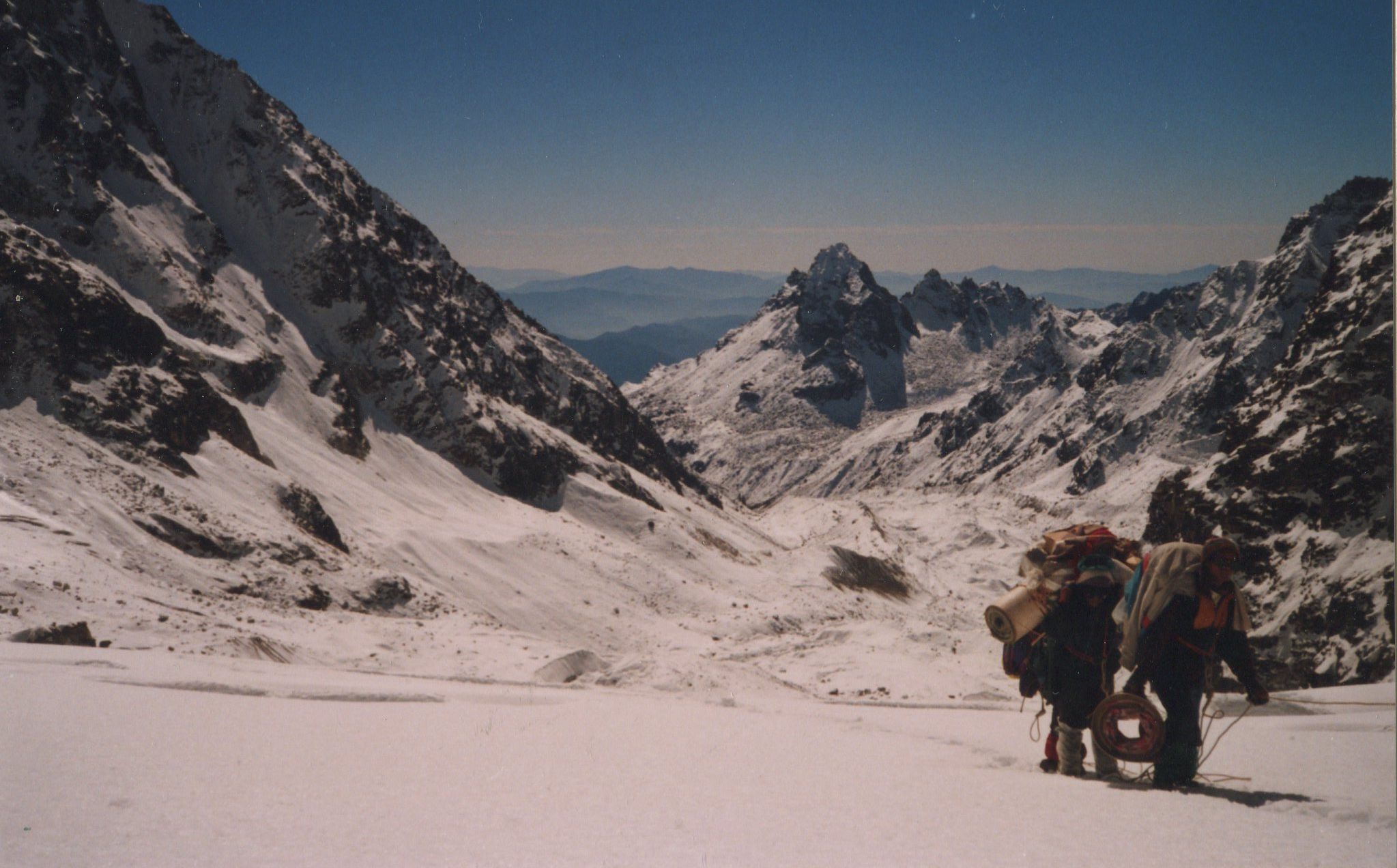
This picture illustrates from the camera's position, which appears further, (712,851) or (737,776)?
(737,776)

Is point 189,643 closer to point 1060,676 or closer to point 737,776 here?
point 737,776

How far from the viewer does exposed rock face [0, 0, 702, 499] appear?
31.3 m

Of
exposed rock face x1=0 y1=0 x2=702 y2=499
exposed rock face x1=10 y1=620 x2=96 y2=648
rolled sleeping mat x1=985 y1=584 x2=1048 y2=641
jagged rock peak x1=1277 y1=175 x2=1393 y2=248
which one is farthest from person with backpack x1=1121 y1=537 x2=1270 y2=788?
jagged rock peak x1=1277 y1=175 x2=1393 y2=248

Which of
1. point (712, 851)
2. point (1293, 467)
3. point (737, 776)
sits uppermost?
point (1293, 467)

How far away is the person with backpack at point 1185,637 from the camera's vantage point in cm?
622

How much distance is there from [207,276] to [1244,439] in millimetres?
52335

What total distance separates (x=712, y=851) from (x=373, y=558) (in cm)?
3218

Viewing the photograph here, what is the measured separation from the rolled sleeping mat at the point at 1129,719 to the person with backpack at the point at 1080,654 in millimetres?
385

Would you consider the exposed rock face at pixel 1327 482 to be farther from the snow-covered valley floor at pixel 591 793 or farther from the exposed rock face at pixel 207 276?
the exposed rock face at pixel 207 276

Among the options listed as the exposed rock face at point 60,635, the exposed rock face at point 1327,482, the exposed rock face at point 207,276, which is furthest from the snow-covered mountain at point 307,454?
the exposed rock face at point 1327,482

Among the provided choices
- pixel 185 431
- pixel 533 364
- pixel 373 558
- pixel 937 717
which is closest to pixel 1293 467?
pixel 937 717

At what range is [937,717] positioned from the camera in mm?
10984

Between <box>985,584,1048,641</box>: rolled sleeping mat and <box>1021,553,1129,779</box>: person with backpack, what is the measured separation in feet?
0.46

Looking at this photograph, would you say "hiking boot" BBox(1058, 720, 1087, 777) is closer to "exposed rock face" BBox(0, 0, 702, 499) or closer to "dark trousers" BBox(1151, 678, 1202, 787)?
"dark trousers" BBox(1151, 678, 1202, 787)
